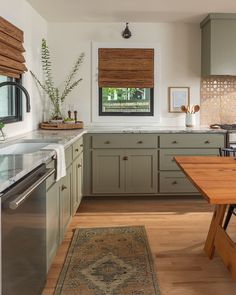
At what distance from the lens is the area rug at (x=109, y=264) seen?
2.35m

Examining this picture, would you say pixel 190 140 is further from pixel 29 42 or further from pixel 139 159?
pixel 29 42

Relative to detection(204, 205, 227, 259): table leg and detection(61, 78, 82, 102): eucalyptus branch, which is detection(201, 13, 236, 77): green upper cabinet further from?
detection(204, 205, 227, 259): table leg

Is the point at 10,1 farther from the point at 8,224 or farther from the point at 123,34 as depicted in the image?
the point at 8,224

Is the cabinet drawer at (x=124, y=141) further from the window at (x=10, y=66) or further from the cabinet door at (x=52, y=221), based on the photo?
the cabinet door at (x=52, y=221)

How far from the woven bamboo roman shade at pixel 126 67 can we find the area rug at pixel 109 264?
2054 millimetres

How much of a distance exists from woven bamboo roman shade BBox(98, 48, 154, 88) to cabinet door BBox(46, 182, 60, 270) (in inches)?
96.4

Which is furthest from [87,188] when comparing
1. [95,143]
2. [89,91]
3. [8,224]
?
[8,224]

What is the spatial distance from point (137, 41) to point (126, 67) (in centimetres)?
37

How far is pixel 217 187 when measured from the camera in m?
1.86

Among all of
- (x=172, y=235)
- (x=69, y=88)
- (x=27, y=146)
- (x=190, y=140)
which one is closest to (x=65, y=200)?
(x=27, y=146)

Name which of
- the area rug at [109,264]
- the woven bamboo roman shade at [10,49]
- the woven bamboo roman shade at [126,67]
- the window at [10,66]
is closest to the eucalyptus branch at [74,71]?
the woven bamboo roman shade at [126,67]

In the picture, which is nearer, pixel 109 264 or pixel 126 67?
pixel 109 264

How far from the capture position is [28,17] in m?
3.88

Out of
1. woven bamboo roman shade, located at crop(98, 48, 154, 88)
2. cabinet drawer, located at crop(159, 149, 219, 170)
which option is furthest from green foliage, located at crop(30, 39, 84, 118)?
cabinet drawer, located at crop(159, 149, 219, 170)
